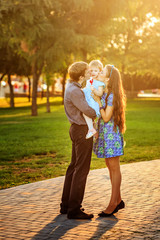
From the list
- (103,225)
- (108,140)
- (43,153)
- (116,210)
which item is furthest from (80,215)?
(43,153)

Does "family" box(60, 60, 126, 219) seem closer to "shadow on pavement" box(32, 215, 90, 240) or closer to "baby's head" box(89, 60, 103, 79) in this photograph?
"baby's head" box(89, 60, 103, 79)

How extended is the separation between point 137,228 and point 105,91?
1.74 metres

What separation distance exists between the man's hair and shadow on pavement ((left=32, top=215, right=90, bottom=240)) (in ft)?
5.75

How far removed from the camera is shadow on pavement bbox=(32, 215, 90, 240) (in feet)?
15.6

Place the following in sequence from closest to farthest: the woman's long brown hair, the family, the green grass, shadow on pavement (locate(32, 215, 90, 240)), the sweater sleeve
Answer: shadow on pavement (locate(32, 215, 90, 240))
the sweater sleeve
the family
the woman's long brown hair
the green grass

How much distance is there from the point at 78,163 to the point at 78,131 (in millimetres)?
416

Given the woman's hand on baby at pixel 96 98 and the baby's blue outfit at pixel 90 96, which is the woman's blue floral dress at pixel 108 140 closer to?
the woman's hand on baby at pixel 96 98

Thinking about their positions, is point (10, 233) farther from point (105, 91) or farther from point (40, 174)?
point (40, 174)

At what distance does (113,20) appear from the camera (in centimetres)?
2870

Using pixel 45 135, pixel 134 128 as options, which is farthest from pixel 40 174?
pixel 134 128

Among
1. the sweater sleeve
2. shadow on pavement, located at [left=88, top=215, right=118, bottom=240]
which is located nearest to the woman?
shadow on pavement, located at [left=88, top=215, right=118, bottom=240]

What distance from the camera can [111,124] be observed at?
5562mm

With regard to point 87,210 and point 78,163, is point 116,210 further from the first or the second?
point 78,163

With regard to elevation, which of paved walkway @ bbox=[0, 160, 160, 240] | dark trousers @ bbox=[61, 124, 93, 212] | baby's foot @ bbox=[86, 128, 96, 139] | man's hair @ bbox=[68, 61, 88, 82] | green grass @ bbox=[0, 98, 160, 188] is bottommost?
green grass @ bbox=[0, 98, 160, 188]
